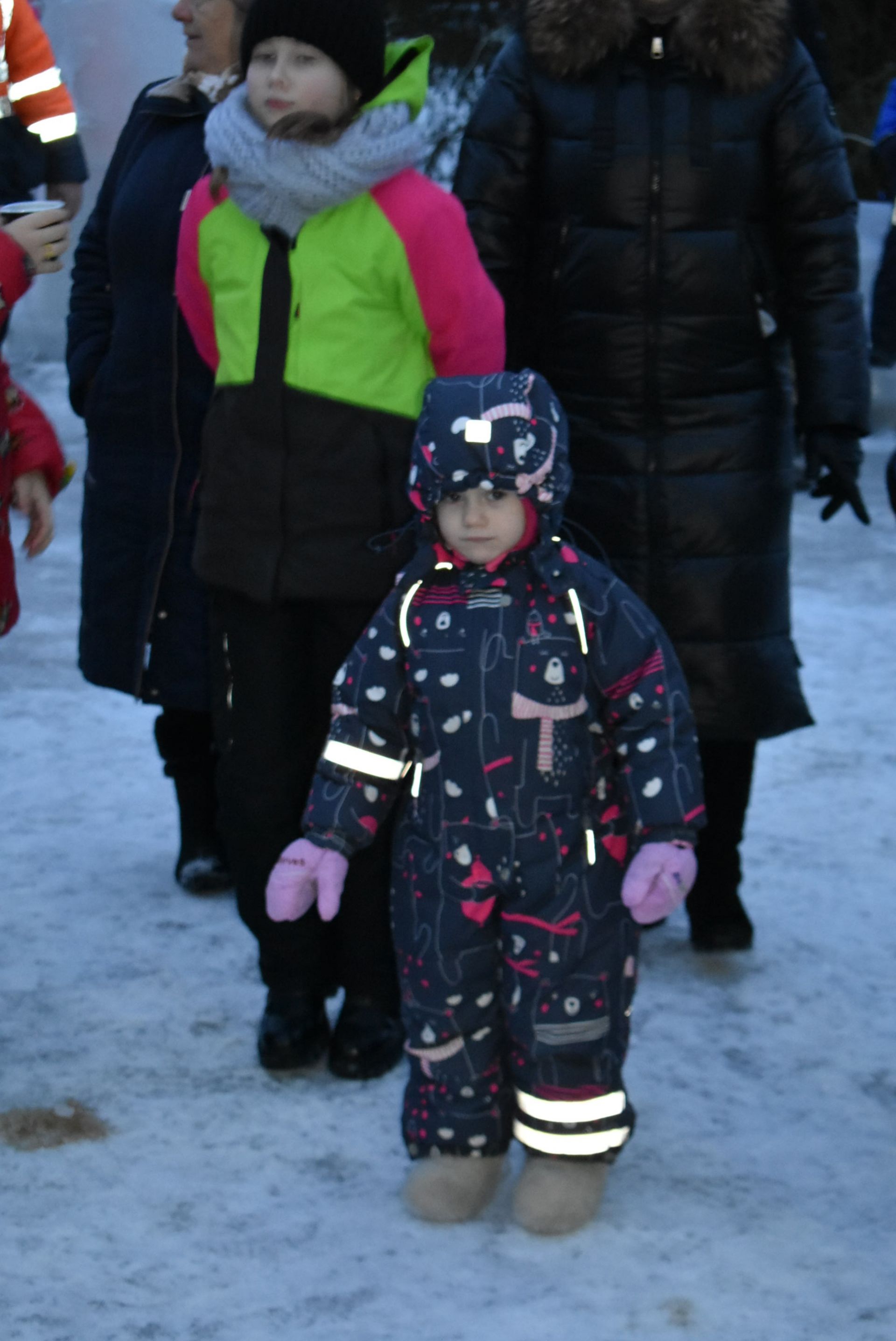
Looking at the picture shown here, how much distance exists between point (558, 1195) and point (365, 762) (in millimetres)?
671

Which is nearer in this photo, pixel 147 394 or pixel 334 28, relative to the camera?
pixel 334 28

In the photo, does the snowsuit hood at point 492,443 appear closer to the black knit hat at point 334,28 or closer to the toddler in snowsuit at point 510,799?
the toddler in snowsuit at point 510,799

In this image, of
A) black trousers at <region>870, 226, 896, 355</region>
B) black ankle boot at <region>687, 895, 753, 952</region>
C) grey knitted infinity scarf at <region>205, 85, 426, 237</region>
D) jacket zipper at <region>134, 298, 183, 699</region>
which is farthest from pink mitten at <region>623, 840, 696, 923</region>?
black trousers at <region>870, 226, 896, 355</region>

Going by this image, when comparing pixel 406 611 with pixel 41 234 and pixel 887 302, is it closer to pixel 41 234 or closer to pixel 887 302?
pixel 41 234

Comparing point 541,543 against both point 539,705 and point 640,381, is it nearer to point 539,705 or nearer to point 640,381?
point 539,705

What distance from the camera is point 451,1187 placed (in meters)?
2.68

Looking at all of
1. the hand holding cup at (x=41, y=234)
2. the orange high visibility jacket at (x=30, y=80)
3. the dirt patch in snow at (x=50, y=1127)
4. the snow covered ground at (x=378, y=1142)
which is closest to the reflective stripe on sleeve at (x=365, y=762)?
the snow covered ground at (x=378, y=1142)

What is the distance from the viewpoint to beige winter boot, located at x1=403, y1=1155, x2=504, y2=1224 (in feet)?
8.75

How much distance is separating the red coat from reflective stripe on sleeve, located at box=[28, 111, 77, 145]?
12.0 feet

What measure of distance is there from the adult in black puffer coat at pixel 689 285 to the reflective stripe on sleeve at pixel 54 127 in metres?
3.32

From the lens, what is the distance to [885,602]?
6668mm

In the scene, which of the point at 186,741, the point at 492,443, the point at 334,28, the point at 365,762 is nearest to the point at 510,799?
the point at 365,762

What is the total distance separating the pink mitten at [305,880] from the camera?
8.48ft

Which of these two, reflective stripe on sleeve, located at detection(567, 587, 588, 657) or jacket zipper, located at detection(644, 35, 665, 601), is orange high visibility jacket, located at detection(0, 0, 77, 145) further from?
reflective stripe on sleeve, located at detection(567, 587, 588, 657)
